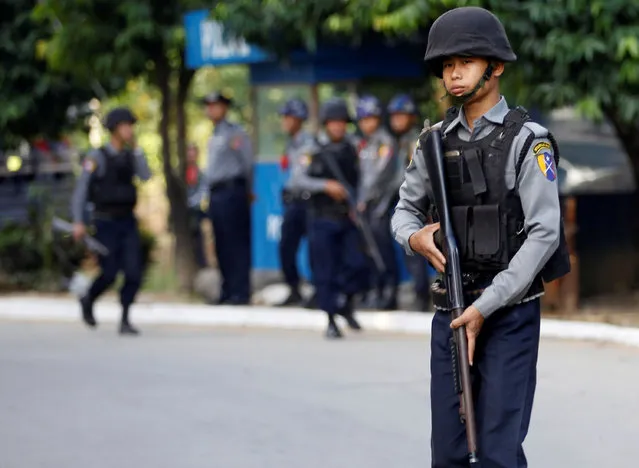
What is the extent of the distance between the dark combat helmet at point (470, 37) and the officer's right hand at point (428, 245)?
531mm

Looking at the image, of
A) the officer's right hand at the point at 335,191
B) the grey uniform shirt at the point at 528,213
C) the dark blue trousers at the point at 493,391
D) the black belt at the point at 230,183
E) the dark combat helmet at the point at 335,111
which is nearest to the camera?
the grey uniform shirt at the point at 528,213

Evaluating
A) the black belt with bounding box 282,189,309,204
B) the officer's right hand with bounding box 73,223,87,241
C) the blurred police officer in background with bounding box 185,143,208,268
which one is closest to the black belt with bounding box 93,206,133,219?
the officer's right hand with bounding box 73,223,87,241

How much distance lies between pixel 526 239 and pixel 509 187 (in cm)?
17

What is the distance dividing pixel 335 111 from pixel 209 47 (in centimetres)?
354

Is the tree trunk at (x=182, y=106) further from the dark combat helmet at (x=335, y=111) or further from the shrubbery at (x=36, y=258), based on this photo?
the dark combat helmet at (x=335, y=111)

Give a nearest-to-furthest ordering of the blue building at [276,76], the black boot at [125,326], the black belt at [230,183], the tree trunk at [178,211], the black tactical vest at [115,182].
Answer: the black tactical vest at [115,182]
the black boot at [125,326]
the black belt at [230,183]
the blue building at [276,76]
the tree trunk at [178,211]

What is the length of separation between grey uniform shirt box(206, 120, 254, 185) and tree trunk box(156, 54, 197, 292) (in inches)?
97.2

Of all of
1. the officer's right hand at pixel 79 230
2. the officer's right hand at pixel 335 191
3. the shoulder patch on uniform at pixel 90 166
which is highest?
the shoulder patch on uniform at pixel 90 166

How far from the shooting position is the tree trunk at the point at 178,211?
1773 cm

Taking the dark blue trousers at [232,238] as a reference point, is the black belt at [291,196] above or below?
above

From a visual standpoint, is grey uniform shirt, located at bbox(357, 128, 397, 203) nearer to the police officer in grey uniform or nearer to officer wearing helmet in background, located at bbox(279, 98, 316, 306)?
officer wearing helmet in background, located at bbox(279, 98, 316, 306)

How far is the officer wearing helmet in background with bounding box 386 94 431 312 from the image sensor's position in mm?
14062

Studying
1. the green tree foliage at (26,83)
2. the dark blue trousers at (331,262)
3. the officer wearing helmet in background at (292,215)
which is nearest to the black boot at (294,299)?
the officer wearing helmet in background at (292,215)

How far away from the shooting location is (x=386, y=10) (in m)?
12.7
